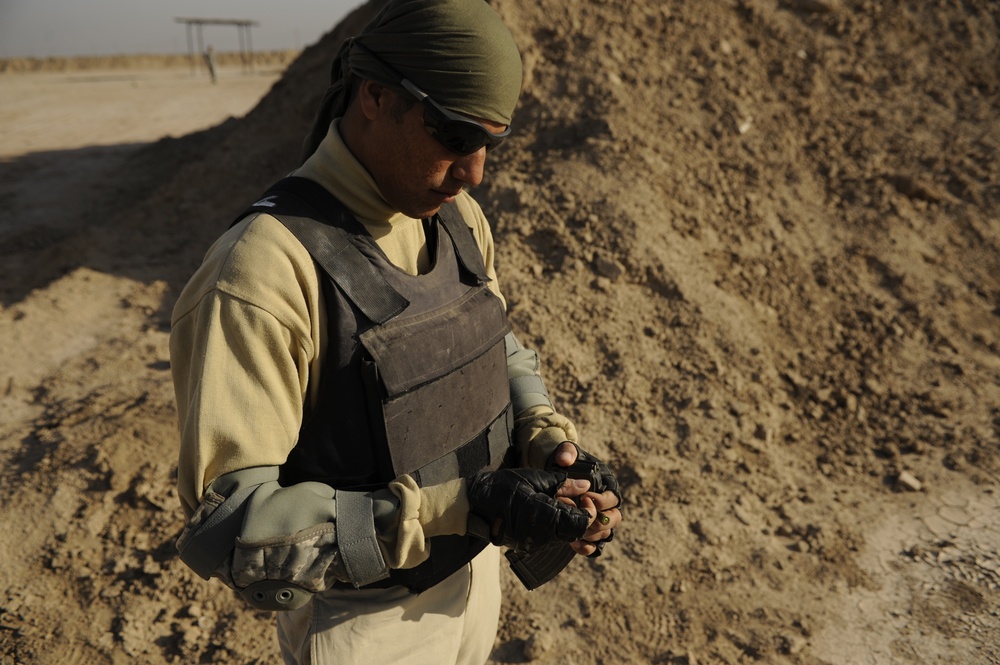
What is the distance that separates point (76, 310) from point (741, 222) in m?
4.52

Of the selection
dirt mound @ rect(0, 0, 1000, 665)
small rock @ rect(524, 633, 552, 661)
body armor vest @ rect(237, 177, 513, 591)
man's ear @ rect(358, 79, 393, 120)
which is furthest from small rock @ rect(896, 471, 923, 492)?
man's ear @ rect(358, 79, 393, 120)

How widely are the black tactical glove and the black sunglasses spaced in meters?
0.63

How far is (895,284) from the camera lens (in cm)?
482

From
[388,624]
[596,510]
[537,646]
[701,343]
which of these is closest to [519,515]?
[596,510]

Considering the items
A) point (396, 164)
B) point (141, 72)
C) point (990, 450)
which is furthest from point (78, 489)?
point (141, 72)

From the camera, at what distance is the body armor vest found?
1498 millimetres

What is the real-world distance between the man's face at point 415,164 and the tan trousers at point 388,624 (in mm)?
814

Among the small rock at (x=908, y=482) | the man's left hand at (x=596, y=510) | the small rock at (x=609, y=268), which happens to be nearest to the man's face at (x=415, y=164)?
the man's left hand at (x=596, y=510)

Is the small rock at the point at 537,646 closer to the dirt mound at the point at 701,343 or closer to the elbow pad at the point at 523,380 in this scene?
the dirt mound at the point at 701,343

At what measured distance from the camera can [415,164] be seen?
61.1 inches

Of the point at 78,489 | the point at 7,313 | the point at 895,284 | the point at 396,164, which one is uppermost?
the point at 396,164

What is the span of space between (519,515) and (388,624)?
473mm

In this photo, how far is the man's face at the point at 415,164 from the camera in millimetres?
1530

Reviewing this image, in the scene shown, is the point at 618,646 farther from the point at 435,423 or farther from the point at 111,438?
the point at 111,438
